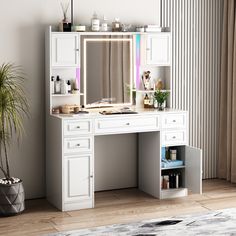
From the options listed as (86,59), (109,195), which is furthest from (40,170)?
(86,59)

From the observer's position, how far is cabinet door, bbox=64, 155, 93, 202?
5.37 metres

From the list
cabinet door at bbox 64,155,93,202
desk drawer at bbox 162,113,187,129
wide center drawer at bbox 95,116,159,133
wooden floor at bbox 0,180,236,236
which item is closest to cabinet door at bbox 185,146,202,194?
wooden floor at bbox 0,180,236,236

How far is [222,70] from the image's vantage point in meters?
6.54

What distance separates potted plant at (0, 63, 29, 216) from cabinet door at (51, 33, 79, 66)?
379 mm

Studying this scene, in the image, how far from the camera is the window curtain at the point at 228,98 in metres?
6.36

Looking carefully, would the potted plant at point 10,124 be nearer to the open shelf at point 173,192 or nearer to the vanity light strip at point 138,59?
the vanity light strip at point 138,59

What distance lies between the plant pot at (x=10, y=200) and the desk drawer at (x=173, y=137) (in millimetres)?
1533

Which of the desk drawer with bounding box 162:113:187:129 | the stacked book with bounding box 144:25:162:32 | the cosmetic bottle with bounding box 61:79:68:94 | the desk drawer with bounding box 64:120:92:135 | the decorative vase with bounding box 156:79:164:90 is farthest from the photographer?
the decorative vase with bounding box 156:79:164:90

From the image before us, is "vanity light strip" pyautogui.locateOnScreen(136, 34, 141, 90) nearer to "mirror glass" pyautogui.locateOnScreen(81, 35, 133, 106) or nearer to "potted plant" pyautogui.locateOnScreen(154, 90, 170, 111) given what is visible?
"mirror glass" pyautogui.locateOnScreen(81, 35, 133, 106)

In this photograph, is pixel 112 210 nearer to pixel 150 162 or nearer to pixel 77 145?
pixel 77 145

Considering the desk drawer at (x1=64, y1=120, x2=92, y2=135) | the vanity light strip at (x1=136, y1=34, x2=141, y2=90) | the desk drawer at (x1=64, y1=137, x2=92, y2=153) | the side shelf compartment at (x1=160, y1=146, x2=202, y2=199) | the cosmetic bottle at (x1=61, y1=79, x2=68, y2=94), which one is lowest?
the side shelf compartment at (x1=160, y1=146, x2=202, y2=199)

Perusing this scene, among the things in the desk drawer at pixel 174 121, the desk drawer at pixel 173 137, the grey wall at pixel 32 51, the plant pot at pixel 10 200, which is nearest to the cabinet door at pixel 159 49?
the grey wall at pixel 32 51

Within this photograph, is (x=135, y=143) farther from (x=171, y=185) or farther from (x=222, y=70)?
Answer: (x=222, y=70)

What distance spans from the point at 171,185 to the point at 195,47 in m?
1.60
